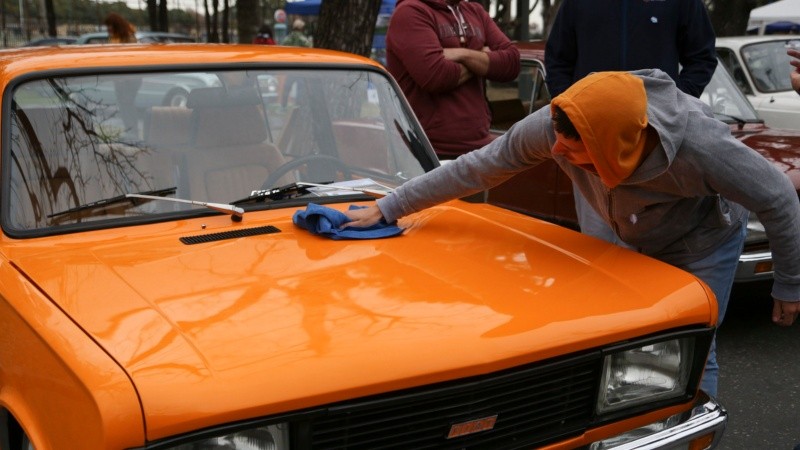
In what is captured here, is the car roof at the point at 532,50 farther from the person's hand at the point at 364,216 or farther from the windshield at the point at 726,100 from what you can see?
the person's hand at the point at 364,216

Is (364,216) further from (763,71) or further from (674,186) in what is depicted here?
(763,71)

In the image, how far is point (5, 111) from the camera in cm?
279

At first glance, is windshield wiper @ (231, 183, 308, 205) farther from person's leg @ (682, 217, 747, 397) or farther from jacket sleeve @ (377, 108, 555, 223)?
person's leg @ (682, 217, 747, 397)

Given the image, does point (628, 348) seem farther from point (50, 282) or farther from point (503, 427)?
point (50, 282)

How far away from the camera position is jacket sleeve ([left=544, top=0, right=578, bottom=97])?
4.54 meters

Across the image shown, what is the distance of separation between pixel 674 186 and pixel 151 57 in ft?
6.25

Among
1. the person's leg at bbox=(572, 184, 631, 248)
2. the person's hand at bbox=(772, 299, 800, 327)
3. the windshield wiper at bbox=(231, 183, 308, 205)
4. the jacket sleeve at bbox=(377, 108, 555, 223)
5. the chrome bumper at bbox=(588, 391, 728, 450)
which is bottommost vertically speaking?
the chrome bumper at bbox=(588, 391, 728, 450)

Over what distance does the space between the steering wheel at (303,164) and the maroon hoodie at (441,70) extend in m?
1.45

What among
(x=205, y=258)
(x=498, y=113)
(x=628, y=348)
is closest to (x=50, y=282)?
(x=205, y=258)

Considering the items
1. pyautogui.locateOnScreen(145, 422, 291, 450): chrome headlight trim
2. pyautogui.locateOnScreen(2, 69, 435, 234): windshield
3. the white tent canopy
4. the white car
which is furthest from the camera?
the white tent canopy

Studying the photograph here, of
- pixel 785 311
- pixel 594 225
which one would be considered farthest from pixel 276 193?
pixel 785 311

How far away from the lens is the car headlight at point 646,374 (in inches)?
93.4

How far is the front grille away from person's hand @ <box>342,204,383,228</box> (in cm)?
91

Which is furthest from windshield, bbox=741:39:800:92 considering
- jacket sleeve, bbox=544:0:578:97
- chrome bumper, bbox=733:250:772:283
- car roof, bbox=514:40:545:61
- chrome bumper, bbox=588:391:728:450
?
chrome bumper, bbox=588:391:728:450
